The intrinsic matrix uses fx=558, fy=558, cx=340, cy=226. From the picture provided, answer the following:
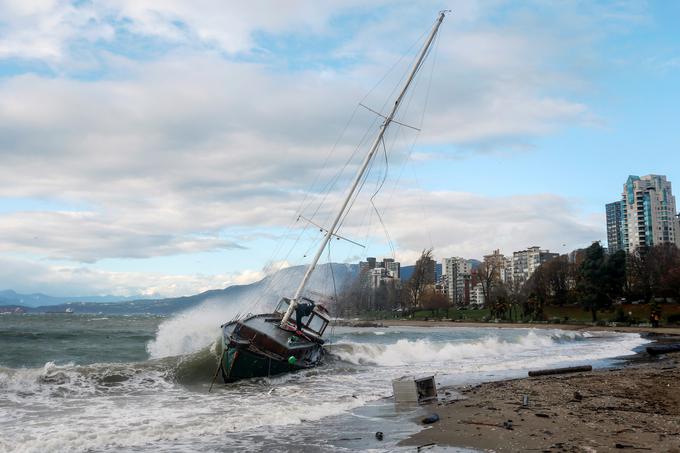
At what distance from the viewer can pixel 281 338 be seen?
24141 mm

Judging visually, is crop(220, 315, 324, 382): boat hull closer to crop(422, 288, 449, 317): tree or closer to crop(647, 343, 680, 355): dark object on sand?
crop(647, 343, 680, 355): dark object on sand

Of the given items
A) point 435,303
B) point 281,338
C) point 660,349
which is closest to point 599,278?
point 660,349

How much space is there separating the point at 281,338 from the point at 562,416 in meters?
13.3

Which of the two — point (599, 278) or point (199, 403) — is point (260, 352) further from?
point (599, 278)

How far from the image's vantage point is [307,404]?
1725cm

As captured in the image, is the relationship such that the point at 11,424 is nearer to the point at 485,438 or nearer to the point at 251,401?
the point at 251,401

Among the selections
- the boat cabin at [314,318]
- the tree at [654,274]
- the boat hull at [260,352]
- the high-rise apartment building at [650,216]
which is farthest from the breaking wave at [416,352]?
the high-rise apartment building at [650,216]

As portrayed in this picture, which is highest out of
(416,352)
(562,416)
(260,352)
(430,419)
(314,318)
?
(314,318)

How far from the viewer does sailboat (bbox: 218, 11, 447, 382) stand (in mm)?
21406

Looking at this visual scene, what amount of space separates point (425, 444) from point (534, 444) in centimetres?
214

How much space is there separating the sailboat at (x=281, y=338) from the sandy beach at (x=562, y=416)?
6868 millimetres

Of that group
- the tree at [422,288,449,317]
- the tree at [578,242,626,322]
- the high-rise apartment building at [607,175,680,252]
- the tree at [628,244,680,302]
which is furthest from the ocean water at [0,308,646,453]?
the high-rise apartment building at [607,175,680,252]

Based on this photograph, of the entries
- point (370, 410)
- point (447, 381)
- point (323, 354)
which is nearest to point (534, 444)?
point (370, 410)

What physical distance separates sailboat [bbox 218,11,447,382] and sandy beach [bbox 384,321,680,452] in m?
6.87
